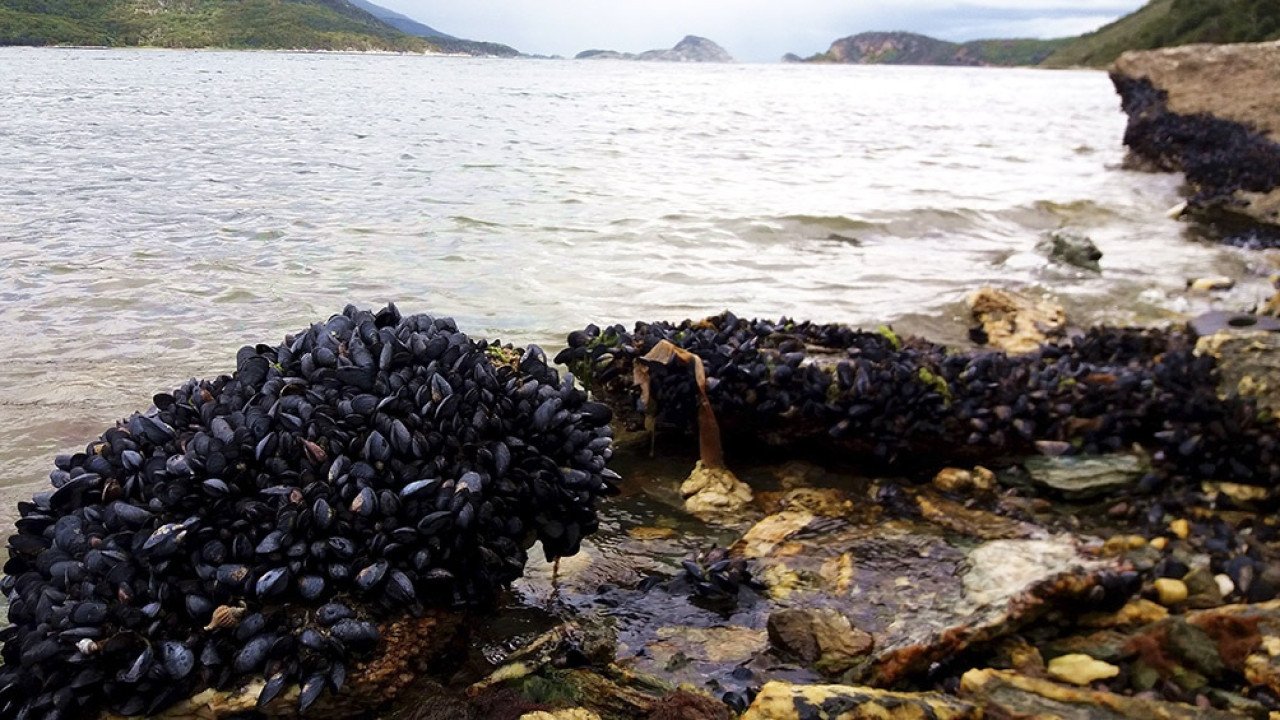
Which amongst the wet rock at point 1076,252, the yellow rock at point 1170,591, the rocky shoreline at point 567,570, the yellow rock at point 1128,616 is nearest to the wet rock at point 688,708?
the rocky shoreline at point 567,570

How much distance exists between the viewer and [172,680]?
2.38 meters

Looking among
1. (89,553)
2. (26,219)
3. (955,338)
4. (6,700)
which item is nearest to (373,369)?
(89,553)

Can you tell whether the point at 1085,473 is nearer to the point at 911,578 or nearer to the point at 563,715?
the point at 911,578

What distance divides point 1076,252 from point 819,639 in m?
9.30

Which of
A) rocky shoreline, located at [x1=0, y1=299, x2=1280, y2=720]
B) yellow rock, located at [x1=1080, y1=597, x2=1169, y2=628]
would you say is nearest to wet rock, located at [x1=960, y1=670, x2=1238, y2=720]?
rocky shoreline, located at [x1=0, y1=299, x2=1280, y2=720]

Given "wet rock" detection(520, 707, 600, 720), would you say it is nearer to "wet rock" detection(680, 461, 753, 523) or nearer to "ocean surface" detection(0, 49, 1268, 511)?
"wet rock" detection(680, 461, 753, 523)

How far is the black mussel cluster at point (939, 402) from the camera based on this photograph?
455 centimetres

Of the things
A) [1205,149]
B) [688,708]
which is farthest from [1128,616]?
[1205,149]

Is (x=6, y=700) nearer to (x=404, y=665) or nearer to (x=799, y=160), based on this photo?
(x=404, y=665)

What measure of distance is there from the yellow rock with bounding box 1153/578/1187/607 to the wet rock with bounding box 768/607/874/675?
1.23m

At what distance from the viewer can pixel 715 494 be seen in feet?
14.3

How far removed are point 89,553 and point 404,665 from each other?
0.98m

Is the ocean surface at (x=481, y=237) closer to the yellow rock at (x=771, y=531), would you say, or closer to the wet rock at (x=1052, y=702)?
the yellow rock at (x=771, y=531)

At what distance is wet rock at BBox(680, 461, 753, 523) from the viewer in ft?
13.9
